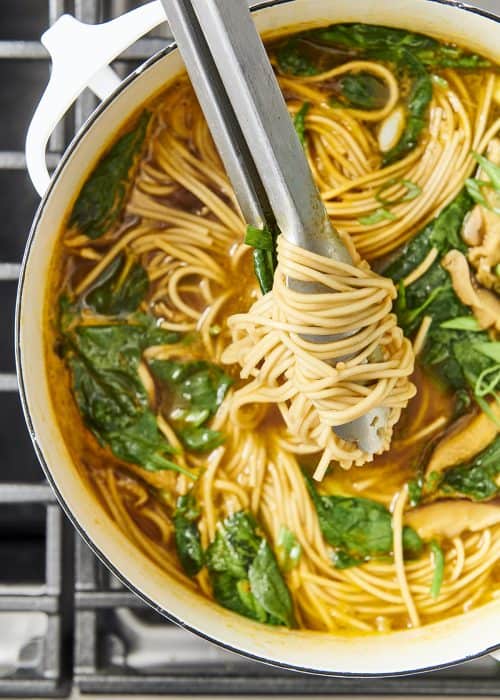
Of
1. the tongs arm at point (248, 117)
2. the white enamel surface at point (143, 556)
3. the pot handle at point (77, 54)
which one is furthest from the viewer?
the white enamel surface at point (143, 556)

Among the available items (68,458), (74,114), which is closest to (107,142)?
(74,114)

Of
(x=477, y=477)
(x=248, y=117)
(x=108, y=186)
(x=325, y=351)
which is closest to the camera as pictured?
(x=248, y=117)

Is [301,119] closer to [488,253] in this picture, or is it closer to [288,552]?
[488,253]

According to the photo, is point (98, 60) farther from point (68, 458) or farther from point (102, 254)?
point (68, 458)

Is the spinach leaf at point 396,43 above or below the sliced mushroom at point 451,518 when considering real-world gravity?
above

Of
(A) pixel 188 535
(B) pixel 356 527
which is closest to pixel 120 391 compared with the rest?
(A) pixel 188 535

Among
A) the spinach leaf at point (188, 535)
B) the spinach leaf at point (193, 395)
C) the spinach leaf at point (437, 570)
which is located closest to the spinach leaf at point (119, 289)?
the spinach leaf at point (193, 395)

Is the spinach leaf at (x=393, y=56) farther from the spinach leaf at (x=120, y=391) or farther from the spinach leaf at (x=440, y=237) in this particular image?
the spinach leaf at (x=120, y=391)
